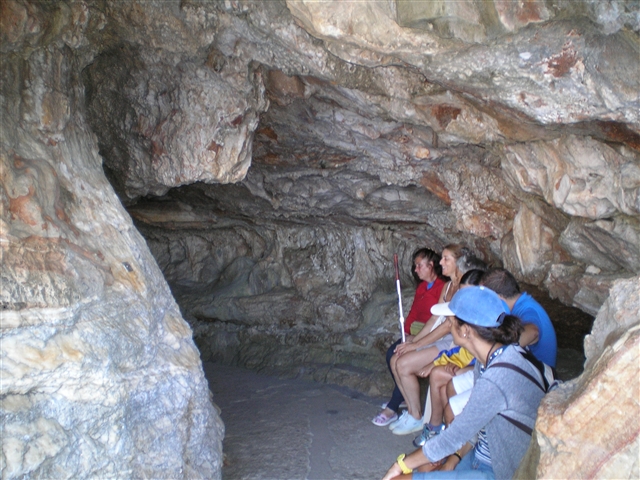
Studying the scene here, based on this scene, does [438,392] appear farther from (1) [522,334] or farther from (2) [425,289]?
(2) [425,289]

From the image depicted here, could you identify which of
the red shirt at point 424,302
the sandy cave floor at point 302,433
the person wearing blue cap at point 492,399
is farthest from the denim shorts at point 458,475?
the red shirt at point 424,302

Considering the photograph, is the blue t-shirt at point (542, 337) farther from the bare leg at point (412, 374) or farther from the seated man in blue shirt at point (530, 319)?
the bare leg at point (412, 374)

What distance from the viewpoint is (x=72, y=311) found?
229 cm

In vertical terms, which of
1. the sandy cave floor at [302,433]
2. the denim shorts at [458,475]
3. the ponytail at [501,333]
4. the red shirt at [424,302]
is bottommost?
the sandy cave floor at [302,433]

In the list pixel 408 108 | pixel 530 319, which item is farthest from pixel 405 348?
pixel 408 108

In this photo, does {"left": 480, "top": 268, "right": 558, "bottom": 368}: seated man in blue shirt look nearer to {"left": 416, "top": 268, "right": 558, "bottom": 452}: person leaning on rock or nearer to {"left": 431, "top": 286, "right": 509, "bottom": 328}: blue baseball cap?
{"left": 416, "top": 268, "right": 558, "bottom": 452}: person leaning on rock

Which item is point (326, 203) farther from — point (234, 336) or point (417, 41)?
point (417, 41)

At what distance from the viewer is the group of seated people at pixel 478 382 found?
7.56 feet

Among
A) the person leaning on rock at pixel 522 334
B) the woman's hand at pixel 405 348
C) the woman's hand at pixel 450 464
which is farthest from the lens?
the woman's hand at pixel 405 348

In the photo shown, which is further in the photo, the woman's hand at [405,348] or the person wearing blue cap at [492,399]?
the woman's hand at [405,348]

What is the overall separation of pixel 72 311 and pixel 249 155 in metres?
2.16

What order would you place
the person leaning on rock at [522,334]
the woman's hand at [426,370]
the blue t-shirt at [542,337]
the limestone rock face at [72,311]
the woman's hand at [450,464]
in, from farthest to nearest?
the woman's hand at [426,370]
the blue t-shirt at [542,337]
the person leaning on rock at [522,334]
the woman's hand at [450,464]
the limestone rock face at [72,311]

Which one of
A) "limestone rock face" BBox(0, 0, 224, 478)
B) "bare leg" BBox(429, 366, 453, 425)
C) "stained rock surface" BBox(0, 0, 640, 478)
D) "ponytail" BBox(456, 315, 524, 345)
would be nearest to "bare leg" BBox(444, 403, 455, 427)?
"bare leg" BBox(429, 366, 453, 425)

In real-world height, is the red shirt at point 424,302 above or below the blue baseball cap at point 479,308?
below
